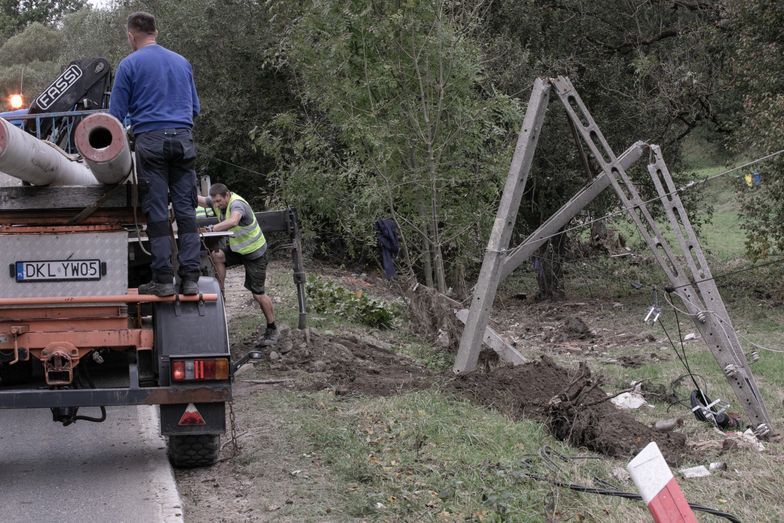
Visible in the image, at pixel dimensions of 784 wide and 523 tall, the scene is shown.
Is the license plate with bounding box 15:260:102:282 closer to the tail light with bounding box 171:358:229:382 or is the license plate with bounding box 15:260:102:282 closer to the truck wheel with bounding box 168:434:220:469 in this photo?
the tail light with bounding box 171:358:229:382

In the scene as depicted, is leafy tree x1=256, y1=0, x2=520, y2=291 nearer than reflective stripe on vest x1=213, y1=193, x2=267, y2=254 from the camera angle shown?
No

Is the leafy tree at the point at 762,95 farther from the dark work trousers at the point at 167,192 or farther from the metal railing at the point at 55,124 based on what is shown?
the dark work trousers at the point at 167,192

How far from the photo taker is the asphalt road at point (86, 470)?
612cm

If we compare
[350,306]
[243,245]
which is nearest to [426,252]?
[350,306]

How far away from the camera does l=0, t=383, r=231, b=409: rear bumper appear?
6.60m

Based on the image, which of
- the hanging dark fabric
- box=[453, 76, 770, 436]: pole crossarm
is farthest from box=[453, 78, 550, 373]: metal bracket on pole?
the hanging dark fabric

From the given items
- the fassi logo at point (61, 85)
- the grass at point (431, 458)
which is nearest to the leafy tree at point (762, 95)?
the grass at point (431, 458)

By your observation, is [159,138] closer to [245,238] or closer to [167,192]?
[167,192]

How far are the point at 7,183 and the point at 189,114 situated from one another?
146 cm

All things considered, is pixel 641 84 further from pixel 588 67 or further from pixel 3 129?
pixel 3 129

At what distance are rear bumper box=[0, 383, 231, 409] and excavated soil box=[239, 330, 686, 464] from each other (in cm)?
271

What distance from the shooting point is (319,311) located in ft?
51.7

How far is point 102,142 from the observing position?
6.43 metres

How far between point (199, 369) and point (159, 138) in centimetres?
165
